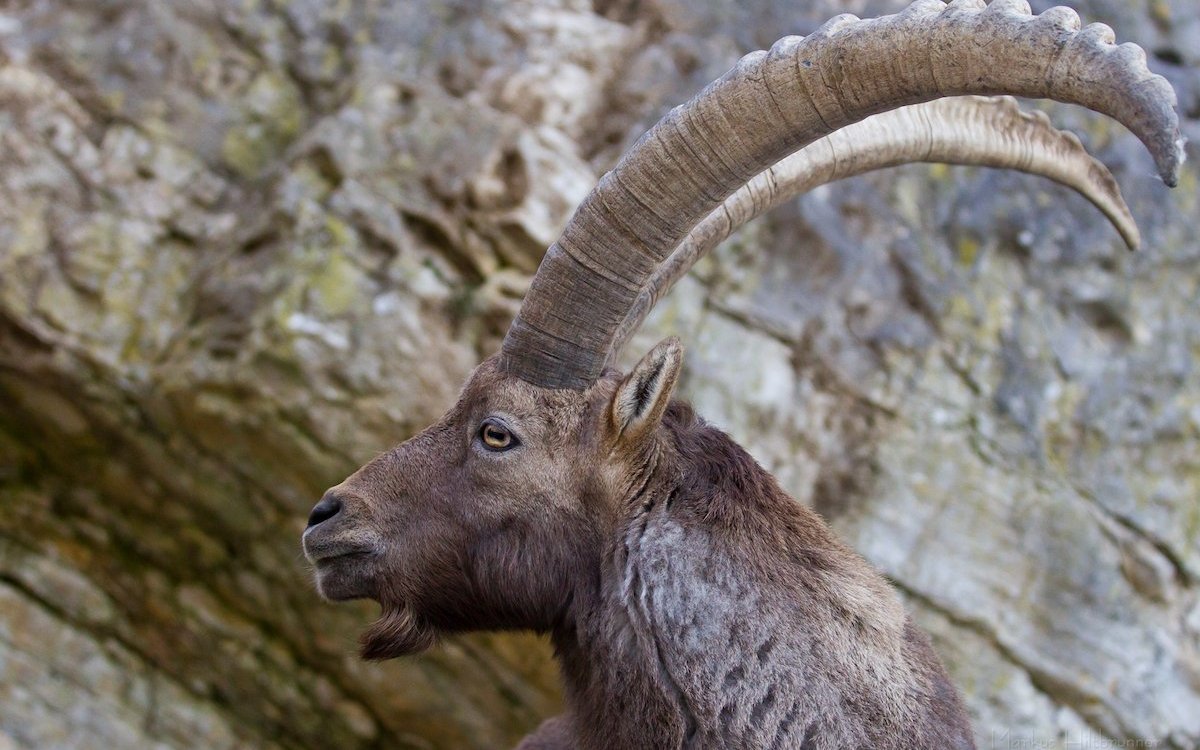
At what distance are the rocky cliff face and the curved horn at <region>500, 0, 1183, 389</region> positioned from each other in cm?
285

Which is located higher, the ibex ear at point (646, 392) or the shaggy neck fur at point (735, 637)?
the ibex ear at point (646, 392)

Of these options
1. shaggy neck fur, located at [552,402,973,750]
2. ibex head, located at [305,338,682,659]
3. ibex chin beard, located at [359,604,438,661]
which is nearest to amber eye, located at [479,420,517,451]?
ibex head, located at [305,338,682,659]

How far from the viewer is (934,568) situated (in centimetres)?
685

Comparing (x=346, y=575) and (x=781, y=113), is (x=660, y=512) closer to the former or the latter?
(x=346, y=575)

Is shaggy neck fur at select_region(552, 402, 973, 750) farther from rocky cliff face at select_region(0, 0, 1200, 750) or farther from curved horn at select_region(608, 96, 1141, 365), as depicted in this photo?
rocky cliff face at select_region(0, 0, 1200, 750)

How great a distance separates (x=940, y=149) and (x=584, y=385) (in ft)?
5.40

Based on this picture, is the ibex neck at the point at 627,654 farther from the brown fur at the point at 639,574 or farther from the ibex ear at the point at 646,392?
the ibex ear at the point at 646,392

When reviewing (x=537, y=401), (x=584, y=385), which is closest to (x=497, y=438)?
(x=537, y=401)

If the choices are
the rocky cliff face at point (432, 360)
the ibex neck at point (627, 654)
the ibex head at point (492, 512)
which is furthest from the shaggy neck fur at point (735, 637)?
the rocky cliff face at point (432, 360)

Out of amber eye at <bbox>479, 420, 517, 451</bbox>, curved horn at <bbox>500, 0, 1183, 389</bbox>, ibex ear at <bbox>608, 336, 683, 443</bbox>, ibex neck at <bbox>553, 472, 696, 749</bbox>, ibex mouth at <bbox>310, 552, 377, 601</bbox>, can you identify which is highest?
curved horn at <bbox>500, 0, 1183, 389</bbox>

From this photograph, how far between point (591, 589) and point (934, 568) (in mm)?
3772

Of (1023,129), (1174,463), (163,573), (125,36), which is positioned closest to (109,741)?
(163,573)

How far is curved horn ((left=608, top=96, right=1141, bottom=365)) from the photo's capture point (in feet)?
13.9

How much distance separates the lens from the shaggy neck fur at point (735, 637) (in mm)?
3492
